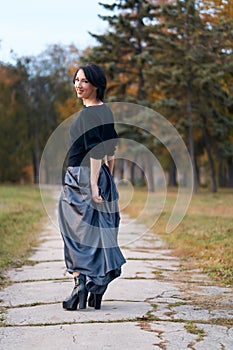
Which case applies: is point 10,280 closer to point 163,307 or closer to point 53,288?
point 53,288

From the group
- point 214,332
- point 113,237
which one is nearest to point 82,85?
point 113,237

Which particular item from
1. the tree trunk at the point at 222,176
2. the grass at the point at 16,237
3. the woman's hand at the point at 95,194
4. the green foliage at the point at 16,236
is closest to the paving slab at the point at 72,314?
the woman's hand at the point at 95,194

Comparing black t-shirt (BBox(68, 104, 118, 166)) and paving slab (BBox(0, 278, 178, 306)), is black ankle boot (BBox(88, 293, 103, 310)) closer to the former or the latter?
paving slab (BBox(0, 278, 178, 306))

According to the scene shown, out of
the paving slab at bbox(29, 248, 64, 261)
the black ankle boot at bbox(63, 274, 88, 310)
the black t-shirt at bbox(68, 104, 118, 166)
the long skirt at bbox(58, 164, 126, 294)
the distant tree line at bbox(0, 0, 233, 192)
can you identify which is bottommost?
the paving slab at bbox(29, 248, 64, 261)

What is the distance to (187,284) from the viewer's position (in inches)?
317

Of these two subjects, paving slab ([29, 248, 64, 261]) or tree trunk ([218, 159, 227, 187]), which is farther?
tree trunk ([218, 159, 227, 187])

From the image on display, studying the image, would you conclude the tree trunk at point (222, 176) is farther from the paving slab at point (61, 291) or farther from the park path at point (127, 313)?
the paving slab at point (61, 291)

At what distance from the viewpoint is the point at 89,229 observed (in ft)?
21.6

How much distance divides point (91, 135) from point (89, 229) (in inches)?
31.3

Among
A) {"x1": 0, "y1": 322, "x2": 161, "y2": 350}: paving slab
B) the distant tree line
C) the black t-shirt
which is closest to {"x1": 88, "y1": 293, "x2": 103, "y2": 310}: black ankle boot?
Result: {"x1": 0, "y1": 322, "x2": 161, "y2": 350}: paving slab

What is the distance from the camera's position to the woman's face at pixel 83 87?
21.7ft

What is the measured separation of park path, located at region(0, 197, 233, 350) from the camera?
5090 millimetres

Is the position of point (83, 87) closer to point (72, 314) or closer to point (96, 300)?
point (96, 300)

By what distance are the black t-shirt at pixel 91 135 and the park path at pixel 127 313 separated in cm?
129
